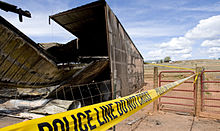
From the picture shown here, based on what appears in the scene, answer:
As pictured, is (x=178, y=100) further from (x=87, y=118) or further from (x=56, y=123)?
(x=56, y=123)

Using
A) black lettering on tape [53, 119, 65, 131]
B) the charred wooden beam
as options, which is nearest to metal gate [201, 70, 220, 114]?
black lettering on tape [53, 119, 65, 131]

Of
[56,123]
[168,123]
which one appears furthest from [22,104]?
[168,123]

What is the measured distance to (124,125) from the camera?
Answer: 529 centimetres

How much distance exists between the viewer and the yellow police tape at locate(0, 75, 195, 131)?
111 cm

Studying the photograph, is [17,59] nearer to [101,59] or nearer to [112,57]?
[101,59]

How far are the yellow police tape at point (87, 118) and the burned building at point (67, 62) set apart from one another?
915 millimetres

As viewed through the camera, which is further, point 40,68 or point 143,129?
point 143,129

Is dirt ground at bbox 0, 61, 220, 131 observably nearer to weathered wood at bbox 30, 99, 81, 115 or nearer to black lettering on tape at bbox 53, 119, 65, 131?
weathered wood at bbox 30, 99, 81, 115

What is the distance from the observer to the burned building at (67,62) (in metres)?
3.87

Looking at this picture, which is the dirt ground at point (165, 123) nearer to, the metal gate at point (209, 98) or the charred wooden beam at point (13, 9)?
the metal gate at point (209, 98)

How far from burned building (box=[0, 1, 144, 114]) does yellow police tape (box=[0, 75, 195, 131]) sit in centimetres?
91

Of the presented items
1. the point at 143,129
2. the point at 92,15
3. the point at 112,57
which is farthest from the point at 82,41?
the point at 143,129

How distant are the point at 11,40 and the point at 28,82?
158 centimetres

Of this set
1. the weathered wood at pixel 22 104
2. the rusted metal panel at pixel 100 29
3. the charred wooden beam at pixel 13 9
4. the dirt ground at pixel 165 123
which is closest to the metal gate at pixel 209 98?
the dirt ground at pixel 165 123
